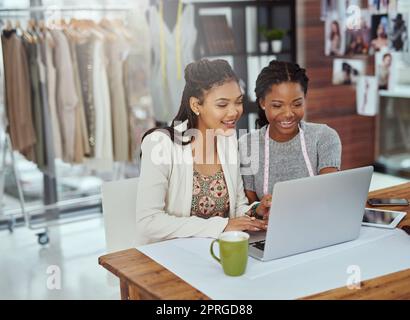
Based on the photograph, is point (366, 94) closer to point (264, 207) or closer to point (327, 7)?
point (327, 7)

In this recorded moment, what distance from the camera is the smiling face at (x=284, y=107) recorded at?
1.65 metres

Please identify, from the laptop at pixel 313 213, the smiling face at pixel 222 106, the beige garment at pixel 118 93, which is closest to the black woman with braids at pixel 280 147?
the smiling face at pixel 222 106

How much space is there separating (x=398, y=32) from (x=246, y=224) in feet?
8.13

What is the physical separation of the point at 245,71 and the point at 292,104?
2.06m

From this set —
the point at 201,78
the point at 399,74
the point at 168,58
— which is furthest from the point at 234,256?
the point at 399,74

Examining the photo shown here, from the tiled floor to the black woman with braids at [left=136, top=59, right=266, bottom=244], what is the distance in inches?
35.2

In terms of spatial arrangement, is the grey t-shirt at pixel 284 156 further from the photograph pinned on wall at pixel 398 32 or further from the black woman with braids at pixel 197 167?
the photograph pinned on wall at pixel 398 32

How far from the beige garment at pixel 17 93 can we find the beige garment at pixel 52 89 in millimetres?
110

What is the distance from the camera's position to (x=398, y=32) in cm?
358

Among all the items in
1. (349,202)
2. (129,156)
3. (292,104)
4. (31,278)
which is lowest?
(31,278)

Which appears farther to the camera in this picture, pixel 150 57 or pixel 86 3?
pixel 86 3
